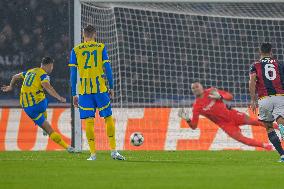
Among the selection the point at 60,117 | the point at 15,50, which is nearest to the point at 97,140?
the point at 60,117

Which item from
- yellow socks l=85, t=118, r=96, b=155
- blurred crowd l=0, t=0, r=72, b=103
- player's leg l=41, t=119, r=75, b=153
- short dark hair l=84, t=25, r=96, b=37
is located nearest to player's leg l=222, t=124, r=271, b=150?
player's leg l=41, t=119, r=75, b=153

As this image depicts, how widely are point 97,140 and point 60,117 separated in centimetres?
110

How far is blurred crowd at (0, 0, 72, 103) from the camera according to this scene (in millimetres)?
24672

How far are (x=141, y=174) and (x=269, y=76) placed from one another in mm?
3505

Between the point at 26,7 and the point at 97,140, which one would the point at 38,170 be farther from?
the point at 26,7

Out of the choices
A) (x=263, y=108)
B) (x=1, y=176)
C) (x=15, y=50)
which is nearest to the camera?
(x=1, y=176)

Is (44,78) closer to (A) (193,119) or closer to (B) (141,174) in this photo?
(A) (193,119)

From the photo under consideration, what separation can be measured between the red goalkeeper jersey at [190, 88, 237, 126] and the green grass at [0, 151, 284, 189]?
4.53 meters

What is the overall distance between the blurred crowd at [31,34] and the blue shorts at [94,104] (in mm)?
12106

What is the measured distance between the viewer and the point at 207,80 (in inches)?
853

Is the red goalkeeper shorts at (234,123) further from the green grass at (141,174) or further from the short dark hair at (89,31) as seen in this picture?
the short dark hair at (89,31)

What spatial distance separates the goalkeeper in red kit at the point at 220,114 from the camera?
16.1 meters

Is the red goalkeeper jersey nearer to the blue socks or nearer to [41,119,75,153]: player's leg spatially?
[41,119,75,153]: player's leg

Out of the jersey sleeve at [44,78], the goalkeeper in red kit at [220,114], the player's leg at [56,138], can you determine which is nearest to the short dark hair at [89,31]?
the jersey sleeve at [44,78]
